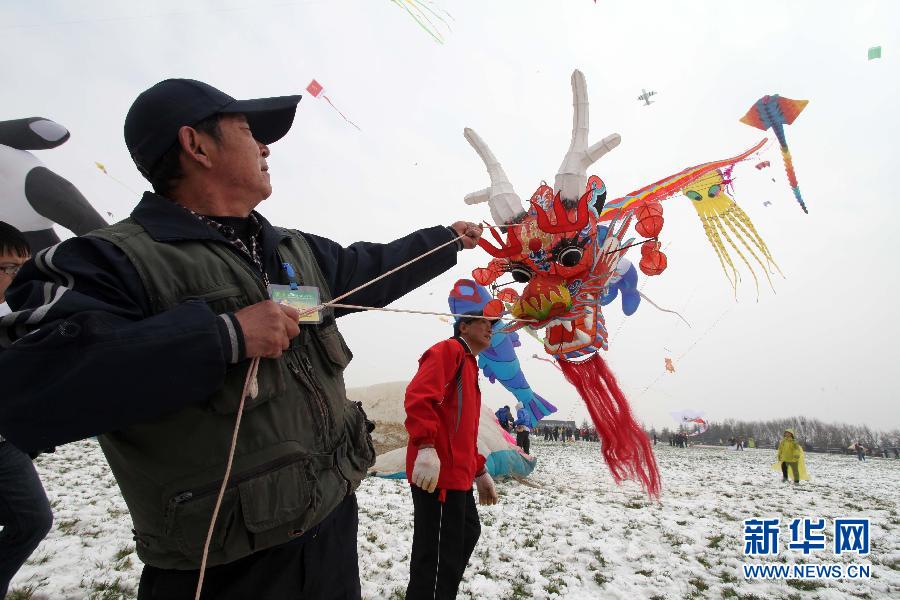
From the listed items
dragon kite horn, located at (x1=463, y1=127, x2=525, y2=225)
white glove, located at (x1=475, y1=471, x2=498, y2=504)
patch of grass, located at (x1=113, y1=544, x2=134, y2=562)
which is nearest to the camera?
white glove, located at (x1=475, y1=471, x2=498, y2=504)

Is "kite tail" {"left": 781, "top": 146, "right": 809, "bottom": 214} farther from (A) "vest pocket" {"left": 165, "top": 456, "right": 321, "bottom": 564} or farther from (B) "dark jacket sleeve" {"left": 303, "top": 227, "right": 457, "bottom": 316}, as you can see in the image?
(A) "vest pocket" {"left": 165, "top": 456, "right": 321, "bottom": 564}

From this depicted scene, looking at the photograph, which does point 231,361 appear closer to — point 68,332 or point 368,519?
point 68,332

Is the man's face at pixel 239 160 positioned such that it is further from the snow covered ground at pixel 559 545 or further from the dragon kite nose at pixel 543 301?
the snow covered ground at pixel 559 545

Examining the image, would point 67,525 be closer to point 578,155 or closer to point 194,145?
point 194,145

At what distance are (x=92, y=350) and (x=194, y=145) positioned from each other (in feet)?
2.43

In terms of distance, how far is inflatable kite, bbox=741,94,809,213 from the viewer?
3.81 metres

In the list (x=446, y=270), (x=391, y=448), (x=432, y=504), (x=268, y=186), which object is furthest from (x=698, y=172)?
(x=391, y=448)

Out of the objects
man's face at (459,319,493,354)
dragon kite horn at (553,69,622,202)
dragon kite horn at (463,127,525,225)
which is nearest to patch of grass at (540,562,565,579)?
man's face at (459,319,493,354)

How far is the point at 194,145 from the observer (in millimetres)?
1356

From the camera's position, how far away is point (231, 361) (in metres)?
1.00

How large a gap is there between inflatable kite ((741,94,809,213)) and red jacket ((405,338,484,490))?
3212 millimetres

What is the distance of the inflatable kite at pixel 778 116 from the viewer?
381 centimetres

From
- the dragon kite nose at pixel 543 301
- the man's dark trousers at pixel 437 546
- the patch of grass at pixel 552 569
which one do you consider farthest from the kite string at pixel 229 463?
the patch of grass at pixel 552 569

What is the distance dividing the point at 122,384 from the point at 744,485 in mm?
10445
